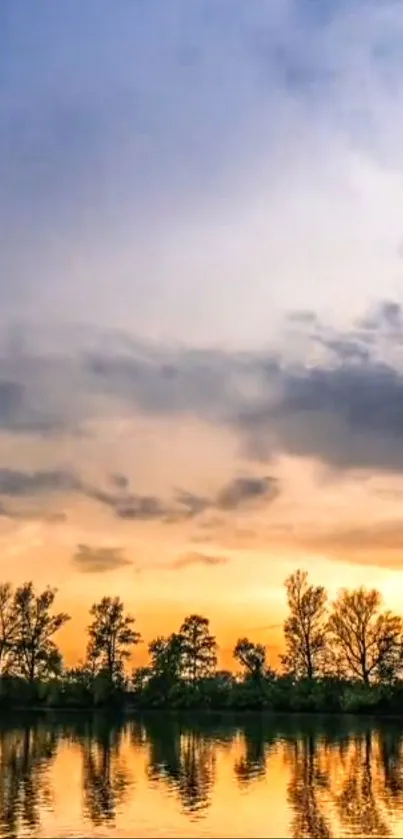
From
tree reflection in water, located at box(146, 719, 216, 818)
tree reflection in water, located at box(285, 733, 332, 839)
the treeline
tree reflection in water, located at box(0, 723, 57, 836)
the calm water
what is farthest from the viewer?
the treeline

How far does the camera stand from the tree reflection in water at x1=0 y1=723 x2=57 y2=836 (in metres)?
29.1

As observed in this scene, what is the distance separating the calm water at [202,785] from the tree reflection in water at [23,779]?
Answer: 0.20 ft

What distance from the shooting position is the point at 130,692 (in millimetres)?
116938

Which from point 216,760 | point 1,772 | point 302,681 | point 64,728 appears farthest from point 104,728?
point 1,772

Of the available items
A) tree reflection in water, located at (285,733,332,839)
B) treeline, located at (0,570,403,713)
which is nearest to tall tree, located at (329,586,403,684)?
treeline, located at (0,570,403,713)

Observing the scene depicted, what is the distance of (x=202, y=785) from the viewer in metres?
39.7

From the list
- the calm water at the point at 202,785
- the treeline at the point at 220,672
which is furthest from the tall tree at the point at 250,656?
the calm water at the point at 202,785

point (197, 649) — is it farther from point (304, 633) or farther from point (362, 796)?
point (362, 796)

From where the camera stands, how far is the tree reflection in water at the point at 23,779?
95.5 ft

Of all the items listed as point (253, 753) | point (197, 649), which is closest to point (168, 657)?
point (197, 649)

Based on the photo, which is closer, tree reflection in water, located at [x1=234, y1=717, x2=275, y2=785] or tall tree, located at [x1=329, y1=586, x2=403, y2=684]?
tree reflection in water, located at [x1=234, y1=717, x2=275, y2=785]

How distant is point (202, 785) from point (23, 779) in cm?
807

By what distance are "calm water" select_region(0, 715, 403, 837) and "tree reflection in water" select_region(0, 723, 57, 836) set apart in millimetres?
60

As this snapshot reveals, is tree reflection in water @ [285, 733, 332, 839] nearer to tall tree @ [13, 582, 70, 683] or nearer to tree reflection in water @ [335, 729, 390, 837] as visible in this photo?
tree reflection in water @ [335, 729, 390, 837]
